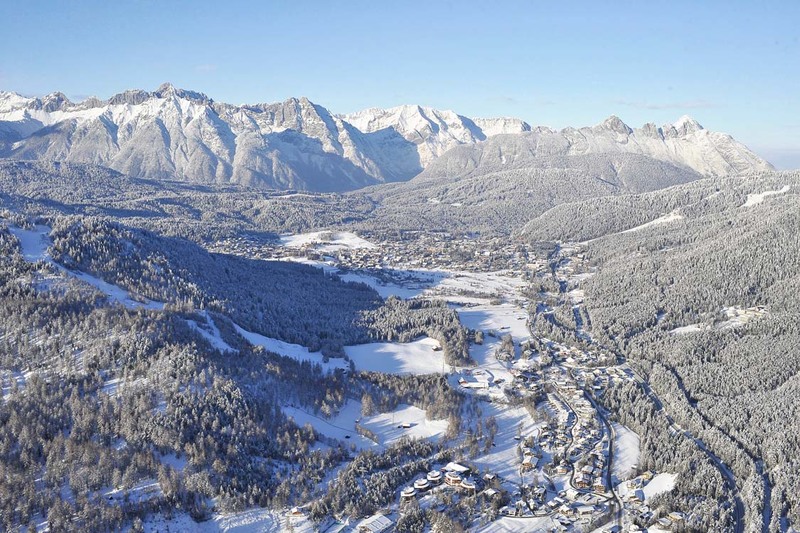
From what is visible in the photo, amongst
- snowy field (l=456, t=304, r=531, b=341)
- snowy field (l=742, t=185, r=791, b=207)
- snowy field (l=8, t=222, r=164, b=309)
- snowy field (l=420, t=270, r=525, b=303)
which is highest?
snowy field (l=742, t=185, r=791, b=207)

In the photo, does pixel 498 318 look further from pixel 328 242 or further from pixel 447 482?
pixel 328 242

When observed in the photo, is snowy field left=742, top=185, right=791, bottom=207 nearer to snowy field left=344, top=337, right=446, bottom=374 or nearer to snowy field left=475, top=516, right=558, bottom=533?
snowy field left=344, top=337, right=446, bottom=374

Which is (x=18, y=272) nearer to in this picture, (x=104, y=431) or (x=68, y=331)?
(x=68, y=331)

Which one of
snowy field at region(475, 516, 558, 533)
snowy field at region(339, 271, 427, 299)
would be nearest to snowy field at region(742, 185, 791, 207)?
snowy field at region(339, 271, 427, 299)

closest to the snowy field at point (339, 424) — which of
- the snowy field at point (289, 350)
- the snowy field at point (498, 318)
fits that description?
the snowy field at point (289, 350)

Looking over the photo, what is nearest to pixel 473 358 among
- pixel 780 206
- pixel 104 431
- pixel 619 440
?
pixel 619 440

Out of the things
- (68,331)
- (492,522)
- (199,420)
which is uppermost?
(68,331)

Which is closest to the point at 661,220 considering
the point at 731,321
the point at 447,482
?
the point at 731,321
